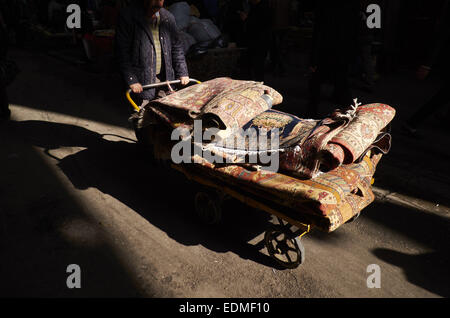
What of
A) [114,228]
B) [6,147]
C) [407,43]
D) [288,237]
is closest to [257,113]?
[288,237]

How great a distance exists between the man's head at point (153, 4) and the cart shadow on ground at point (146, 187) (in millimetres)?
1977

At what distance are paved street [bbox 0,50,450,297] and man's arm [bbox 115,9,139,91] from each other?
1299 millimetres

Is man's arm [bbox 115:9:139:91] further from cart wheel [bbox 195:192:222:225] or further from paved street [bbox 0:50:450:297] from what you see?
cart wheel [bbox 195:192:222:225]

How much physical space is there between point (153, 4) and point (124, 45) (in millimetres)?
568

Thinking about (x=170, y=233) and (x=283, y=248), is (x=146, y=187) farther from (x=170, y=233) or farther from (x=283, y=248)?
(x=283, y=248)

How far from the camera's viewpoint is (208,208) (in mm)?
3316

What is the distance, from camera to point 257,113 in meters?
3.02

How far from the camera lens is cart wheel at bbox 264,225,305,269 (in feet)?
8.89

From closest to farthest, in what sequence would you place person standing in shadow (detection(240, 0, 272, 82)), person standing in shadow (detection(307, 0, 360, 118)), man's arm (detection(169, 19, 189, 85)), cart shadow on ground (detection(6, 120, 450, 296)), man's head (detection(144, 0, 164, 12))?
cart shadow on ground (detection(6, 120, 450, 296)) → man's head (detection(144, 0, 164, 12)) → man's arm (detection(169, 19, 189, 85)) → person standing in shadow (detection(307, 0, 360, 118)) → person standing in shadow (detection(240, 0, 272, 82))

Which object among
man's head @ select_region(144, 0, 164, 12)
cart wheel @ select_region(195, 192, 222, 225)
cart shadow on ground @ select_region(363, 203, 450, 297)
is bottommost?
cart shadow on ground @ select_region(363, 203, 450, 297)

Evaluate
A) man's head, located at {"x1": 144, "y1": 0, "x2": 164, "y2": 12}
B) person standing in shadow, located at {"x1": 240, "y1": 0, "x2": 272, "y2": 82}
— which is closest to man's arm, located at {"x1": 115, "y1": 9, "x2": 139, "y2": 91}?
man's head, located at {"x1": 144, "y1": 0, "x2": 164, "y2": 12}

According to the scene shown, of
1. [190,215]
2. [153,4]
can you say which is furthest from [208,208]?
[153,4]
